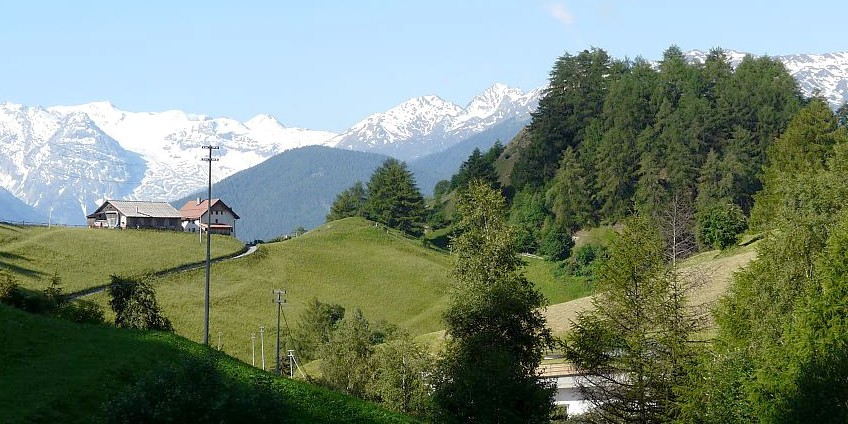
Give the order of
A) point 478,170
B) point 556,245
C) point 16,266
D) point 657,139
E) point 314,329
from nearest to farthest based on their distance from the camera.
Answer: point 314,329 < point 16,266 < point 556,245 < point 657,139 < point 478,170

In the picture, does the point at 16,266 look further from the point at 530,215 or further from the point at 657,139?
the point at 657,139

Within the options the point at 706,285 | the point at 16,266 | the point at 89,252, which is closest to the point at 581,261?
the point at 706,285

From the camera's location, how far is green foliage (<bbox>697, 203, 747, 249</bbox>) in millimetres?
102438

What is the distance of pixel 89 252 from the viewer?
12200 cm

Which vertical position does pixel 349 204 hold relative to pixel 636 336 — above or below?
above

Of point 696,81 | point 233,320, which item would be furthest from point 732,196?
point 233,320

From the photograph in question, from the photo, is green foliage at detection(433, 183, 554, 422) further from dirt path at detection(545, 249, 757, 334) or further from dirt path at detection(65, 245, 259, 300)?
dirt path at detection(65, 245, 259, 300)

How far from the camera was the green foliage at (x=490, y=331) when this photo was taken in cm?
3775

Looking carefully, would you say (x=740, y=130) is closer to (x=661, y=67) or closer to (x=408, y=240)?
(x=661, y=67)

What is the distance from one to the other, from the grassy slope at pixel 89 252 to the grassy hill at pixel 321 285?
5929 mm

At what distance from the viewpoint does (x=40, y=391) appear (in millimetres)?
30219

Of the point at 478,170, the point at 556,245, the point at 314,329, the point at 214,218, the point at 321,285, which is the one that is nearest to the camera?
the point at 314,329

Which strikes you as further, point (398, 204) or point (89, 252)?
point (398, 204)

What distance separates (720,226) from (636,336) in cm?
6641
